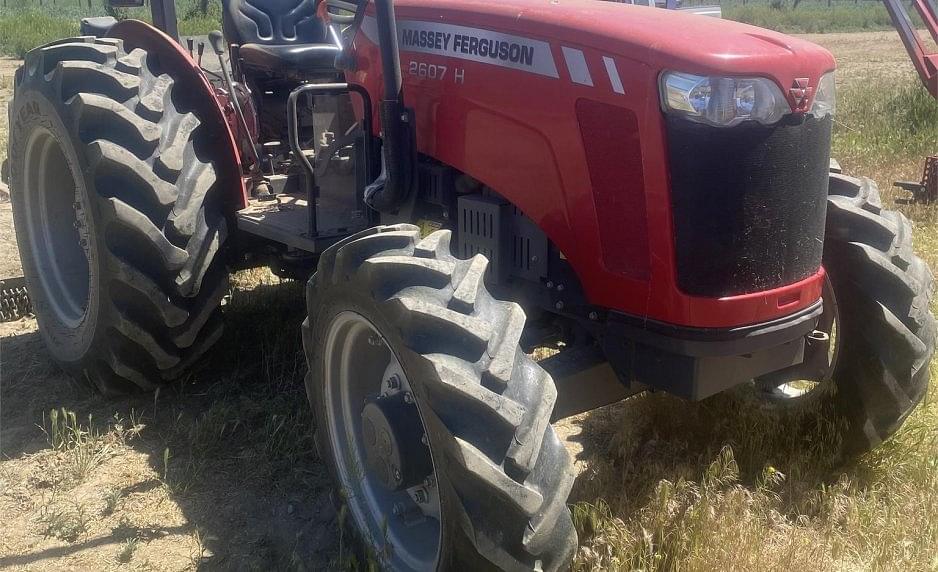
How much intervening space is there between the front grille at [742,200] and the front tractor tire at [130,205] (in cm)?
209

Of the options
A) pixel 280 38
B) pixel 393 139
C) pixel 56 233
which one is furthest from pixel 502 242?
pixel 280 38

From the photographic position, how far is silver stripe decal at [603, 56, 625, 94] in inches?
97.7

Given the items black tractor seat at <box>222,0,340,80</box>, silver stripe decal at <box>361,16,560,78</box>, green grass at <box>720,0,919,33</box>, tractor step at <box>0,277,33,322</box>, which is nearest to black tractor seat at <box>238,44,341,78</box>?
black tractor seat at <box>222,0,340,80</box>

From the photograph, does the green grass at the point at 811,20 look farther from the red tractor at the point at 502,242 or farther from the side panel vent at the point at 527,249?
the side panel vent at the point at 527,249

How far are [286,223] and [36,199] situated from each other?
1474 mm

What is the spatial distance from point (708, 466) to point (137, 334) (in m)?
2.30

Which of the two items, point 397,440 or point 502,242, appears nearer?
point 397,440

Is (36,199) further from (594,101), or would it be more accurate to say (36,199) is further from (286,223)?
(594,101)

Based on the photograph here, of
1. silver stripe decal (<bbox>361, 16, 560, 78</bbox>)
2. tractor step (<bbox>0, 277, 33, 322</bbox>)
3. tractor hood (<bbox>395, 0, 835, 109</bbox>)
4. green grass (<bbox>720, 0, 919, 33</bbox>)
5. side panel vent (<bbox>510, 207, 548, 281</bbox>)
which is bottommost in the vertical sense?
green grass (<bbox>720, 0, 919, 33</bbox>)

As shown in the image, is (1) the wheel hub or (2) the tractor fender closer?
(1) the wheel hub

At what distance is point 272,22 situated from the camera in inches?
207

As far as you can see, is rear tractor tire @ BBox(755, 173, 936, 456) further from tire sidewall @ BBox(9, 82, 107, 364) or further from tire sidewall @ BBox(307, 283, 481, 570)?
tire sidewall @ BBox(9, 82, 107, 364)

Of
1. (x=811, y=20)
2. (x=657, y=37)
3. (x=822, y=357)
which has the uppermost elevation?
(x=657, y=37)

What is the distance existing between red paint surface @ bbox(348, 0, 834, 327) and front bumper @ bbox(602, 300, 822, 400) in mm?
34
